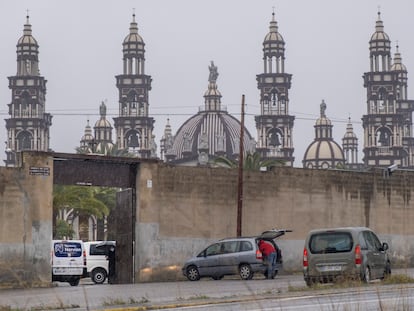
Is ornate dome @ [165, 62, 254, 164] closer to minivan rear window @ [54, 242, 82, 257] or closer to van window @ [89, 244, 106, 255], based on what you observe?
van window @ [89, 244, 106, 255]

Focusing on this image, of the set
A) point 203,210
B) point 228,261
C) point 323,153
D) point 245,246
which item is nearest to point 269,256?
point 245,246

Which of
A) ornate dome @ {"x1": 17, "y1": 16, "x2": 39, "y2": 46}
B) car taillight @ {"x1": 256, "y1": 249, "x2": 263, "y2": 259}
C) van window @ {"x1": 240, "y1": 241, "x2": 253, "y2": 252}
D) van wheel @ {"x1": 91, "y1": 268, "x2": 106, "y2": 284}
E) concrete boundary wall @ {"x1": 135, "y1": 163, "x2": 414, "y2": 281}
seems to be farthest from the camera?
ornate dome @ {"x1": 17, "y1": 16, "x2": 39, "y2": 46}

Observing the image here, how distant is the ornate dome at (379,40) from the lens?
163125 millimetres

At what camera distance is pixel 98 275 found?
3794cm

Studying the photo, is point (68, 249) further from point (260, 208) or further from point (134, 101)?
point (134, 101)

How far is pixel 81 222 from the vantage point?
72625 mm

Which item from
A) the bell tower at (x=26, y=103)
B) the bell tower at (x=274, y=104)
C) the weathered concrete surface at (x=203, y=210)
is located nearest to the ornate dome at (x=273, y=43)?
the bell tower at (x=274, y=104)

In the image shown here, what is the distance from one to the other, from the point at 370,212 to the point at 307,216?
278cm

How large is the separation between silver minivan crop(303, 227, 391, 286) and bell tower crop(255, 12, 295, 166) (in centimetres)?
13799

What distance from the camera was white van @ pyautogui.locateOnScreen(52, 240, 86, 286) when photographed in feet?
113

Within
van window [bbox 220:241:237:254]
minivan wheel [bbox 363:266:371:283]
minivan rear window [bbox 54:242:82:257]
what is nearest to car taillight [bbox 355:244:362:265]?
minivan wheel [bbox 363:266:371:283]

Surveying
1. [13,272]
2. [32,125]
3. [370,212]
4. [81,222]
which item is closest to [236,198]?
[370,212]

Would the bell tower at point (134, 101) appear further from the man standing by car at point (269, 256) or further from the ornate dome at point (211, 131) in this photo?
the man standing by car at point (269, 256)

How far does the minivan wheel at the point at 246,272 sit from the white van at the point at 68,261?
5.22 m
